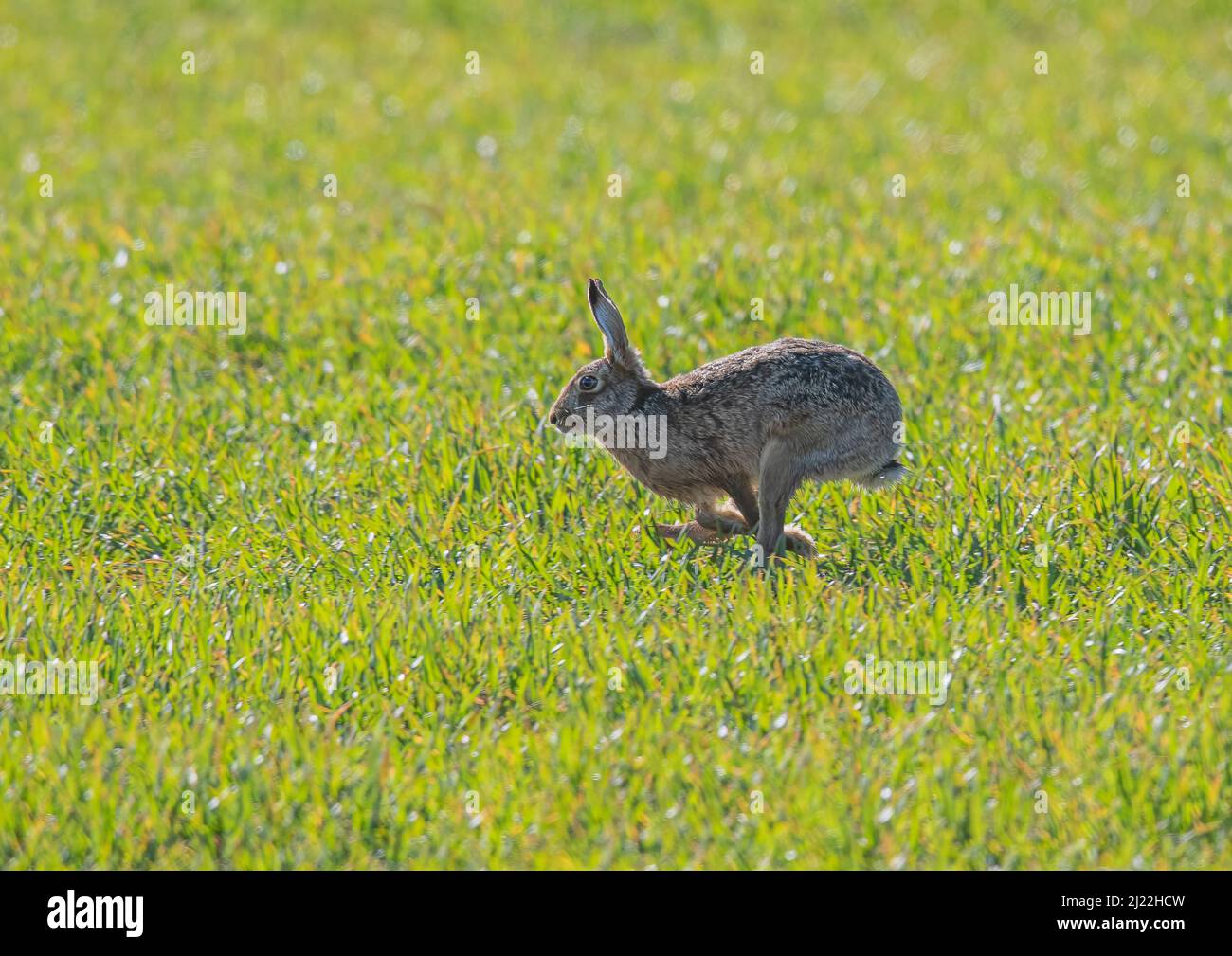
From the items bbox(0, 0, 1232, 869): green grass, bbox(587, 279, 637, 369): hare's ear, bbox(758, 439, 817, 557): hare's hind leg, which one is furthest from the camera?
bbox(587, 279, 637, 369): hare's ear

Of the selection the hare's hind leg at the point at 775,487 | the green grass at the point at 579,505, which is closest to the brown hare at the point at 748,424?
the hare's hind leg at the point at 775,487

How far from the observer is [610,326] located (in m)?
6.18

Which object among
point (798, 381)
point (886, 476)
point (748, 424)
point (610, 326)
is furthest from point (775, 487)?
point (610, 326)

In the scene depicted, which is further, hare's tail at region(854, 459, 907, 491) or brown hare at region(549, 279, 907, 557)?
hare's tail at region(854, 459, 907, 491)

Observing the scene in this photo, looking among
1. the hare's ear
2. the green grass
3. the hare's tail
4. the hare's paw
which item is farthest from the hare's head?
the hare's tail

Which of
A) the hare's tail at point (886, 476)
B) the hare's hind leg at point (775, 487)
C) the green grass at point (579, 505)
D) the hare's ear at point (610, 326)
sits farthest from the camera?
the hare's tail at point (886, 476)

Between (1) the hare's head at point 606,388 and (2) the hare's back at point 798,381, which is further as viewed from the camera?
(1) the hare's head at point 606,388

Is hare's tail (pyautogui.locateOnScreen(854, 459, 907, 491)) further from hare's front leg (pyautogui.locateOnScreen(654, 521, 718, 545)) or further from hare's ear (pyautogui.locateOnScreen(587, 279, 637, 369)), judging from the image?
hare's ear (pyautogui.locateOnScreen(587, 279, 637, 369))

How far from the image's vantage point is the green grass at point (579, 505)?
4.63 m

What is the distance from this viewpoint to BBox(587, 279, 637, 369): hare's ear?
6.14m

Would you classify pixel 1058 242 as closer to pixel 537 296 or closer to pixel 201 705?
pixel 537 296

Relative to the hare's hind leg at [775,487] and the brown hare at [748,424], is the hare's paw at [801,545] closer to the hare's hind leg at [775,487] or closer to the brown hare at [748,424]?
the brown hare at [748,424]

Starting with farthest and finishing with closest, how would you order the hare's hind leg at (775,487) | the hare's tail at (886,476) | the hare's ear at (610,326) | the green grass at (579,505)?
the hare's tail at (886,476)
the hare's ear at (610,326)
the hare's hind leg at (775,487)
the green grass at (579,505)

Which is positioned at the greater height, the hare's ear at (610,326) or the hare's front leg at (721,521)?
the hare's ear at (610,326)
